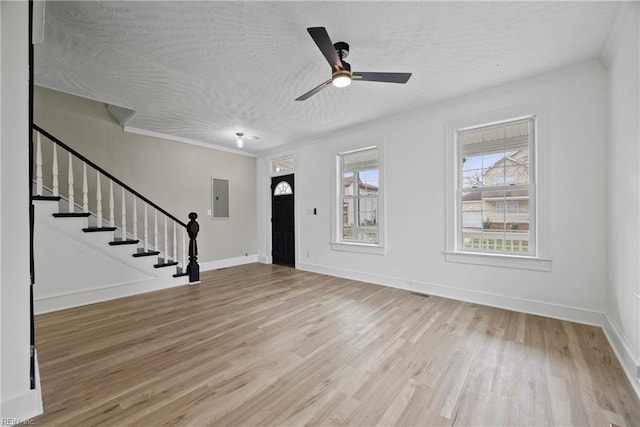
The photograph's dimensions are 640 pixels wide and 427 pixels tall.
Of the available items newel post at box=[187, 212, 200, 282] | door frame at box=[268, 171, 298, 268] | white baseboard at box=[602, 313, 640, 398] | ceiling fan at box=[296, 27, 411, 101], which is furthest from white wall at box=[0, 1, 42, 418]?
door frame at box=[268, 171, 298, 268]

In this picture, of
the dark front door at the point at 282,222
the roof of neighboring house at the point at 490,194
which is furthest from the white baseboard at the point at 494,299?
the dark front door at the point at 282,222

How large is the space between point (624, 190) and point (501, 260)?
1.36m

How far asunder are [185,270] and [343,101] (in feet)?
13.0

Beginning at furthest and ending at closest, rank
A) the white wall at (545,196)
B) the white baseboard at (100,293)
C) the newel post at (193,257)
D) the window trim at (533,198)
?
the newel post at (193,257)
the white baseboard at (100,293)
the window trim at (533,198)
the white wall at (545,196)

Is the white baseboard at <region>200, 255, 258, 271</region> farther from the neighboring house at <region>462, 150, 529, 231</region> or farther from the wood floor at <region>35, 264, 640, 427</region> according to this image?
the neighboring house at <region>462, 150, 529, 231</region>

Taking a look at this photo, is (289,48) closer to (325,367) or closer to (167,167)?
(325,367)

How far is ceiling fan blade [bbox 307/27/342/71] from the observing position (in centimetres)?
177

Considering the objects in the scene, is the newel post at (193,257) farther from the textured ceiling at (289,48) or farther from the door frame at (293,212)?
the door frame at (293,212)

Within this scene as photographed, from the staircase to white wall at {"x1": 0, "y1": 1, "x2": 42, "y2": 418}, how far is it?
94.2 inches

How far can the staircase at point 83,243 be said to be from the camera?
10.7 ft

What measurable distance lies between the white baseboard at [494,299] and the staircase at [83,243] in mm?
3215

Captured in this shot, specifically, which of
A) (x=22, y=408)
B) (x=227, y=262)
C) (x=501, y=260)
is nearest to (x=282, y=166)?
(x=227, y=262)

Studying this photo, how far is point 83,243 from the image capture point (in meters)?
3.51

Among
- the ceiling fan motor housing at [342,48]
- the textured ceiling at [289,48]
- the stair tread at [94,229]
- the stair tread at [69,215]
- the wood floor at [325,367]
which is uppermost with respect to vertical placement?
the textured ceiling at [289,48]
